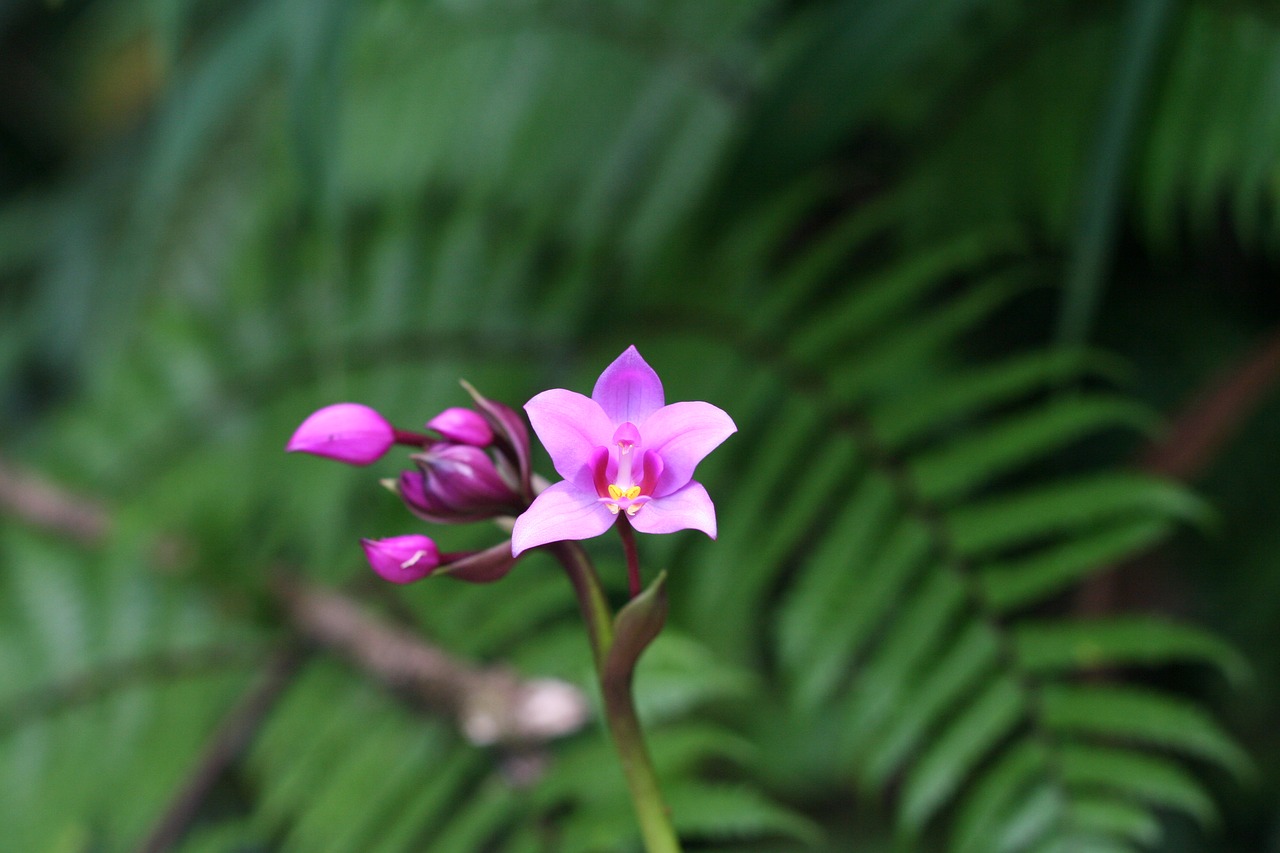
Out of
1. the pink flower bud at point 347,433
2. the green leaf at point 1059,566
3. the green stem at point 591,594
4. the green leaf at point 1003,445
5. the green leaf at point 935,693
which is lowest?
the green stem at point 591,594

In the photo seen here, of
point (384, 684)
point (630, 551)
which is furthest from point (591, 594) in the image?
point (384, 684)

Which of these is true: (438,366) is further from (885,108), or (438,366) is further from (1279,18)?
(1279,18)

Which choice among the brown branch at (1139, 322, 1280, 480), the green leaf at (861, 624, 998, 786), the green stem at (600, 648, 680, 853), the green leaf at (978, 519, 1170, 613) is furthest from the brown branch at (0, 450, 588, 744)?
the brown branch at (1139, 322, 1280, 480)

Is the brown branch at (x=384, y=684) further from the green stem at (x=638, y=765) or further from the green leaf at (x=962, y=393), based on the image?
the green stem at (x=638, y=765)

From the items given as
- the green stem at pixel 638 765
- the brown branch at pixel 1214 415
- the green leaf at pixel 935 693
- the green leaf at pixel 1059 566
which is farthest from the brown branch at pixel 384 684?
the brown branch at pixel 1214 415

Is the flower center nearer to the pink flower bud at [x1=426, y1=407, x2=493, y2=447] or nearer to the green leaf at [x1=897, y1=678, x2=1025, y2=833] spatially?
the pink flower bud at [x1=426, y1=407, x2=493, y2=447]

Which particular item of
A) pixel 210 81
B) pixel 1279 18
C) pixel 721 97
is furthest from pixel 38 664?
pixel 1279 18
